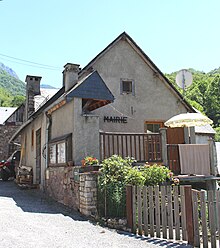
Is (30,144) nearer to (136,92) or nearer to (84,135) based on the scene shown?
(136,92)

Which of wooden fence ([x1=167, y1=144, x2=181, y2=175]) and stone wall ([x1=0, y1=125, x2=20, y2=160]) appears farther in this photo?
stone wall ([x1=0, y1=125, x2=20, y2=160])

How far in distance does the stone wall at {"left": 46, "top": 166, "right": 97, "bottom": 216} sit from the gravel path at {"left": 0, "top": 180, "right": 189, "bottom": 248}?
0.34 meters

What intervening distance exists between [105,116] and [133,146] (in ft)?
10.9

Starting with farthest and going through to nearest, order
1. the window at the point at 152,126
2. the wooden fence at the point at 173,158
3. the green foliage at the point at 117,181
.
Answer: the window at the point at 152,126, the wooden fence at the point at 173,158, the green foliage at the point at 117,181

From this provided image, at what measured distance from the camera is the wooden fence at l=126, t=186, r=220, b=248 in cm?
587

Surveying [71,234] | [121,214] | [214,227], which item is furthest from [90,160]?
[214,227]

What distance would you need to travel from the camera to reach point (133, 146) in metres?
10.7

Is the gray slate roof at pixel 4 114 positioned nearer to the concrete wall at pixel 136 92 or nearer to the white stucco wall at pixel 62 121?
the concrete wall at pixel 136 92

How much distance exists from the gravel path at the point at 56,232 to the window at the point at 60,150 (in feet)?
Answer: 6.01

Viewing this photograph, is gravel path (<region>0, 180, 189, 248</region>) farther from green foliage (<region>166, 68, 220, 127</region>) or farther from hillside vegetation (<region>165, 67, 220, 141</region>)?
hillside vegetation (<region>165, 67, 220, 141</region>)

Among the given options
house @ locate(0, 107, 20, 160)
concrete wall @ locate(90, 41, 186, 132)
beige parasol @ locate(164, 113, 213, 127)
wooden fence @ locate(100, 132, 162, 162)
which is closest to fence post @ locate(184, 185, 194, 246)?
wooden fence @ locate(100, 132, 162, 162)

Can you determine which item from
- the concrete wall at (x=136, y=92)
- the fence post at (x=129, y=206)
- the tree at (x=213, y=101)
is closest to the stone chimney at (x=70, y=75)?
the concrete wall at (x=136, y=92)

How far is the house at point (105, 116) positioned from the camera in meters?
9.93

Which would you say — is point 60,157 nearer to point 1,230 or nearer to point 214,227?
point 1,230
